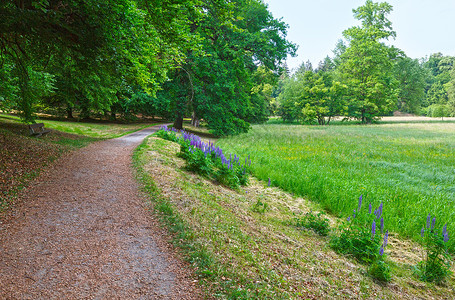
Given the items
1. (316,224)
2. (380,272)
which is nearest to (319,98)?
(316,224)

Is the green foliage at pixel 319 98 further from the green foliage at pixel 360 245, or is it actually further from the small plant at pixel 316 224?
the green foliage at pixel 360 245

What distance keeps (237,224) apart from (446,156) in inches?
587

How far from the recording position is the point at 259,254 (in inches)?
138

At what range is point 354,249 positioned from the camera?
163 inches

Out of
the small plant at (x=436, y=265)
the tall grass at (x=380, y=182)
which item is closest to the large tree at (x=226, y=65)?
the tall grass at (x=380, y=182)

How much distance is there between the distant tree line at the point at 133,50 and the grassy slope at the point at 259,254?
12.7 feet

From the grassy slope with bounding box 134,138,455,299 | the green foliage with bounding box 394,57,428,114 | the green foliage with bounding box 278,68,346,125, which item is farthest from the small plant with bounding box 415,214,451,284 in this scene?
the green foliage with bounding box 394,57,428,114

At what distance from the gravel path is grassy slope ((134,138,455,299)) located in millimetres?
344

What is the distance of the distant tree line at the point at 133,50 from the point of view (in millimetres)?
5797

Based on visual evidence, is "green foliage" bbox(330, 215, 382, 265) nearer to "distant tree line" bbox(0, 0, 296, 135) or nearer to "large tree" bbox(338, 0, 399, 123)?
"distant tree line" bbox(0, 0, 296, 135)

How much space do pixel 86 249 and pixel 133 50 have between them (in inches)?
215

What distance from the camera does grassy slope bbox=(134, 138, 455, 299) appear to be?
2920 mm

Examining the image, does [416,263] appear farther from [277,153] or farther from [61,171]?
[277,153]

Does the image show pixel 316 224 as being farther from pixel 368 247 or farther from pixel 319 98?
pixel 319 98
